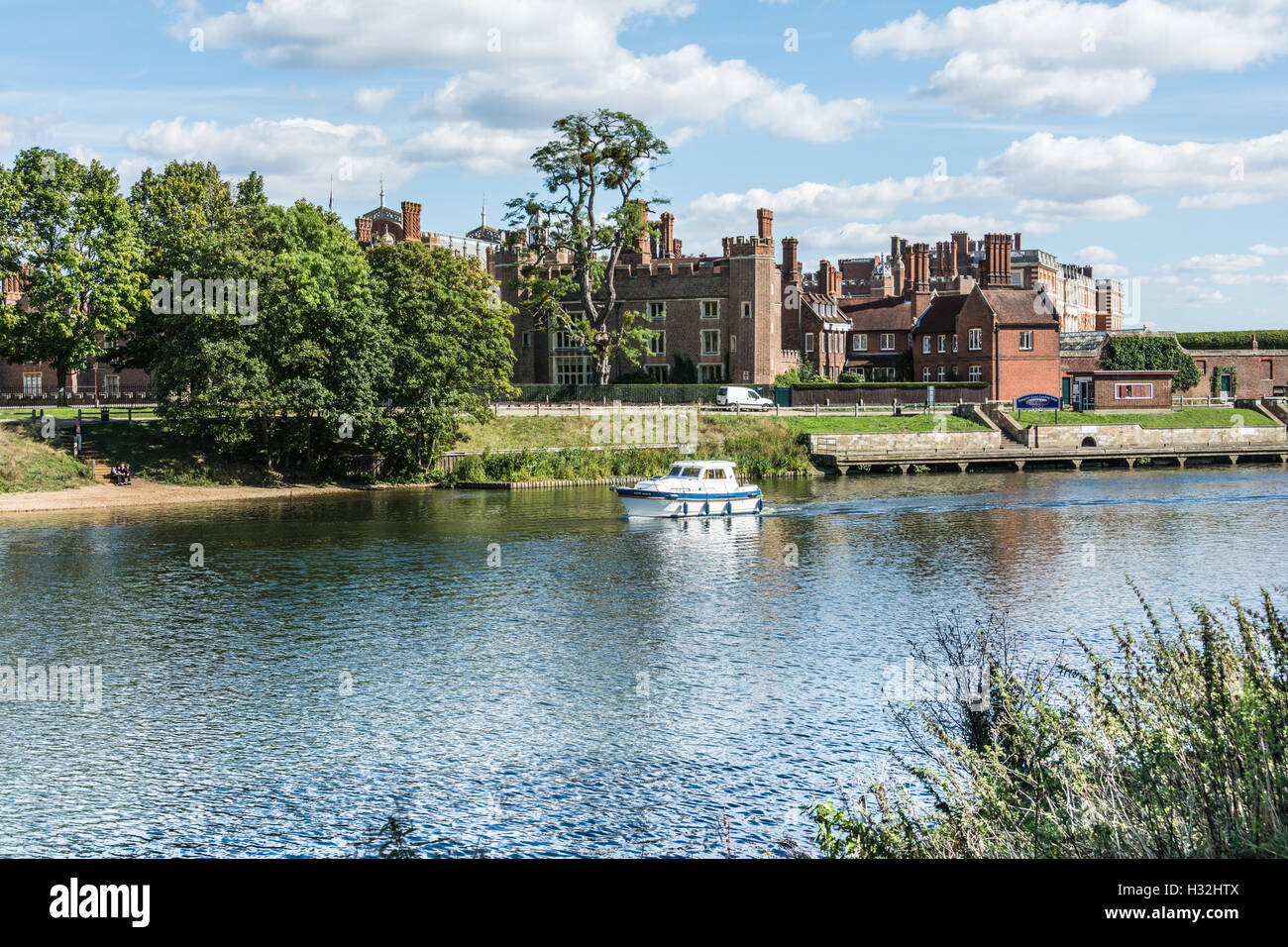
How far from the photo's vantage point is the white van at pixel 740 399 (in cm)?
8638

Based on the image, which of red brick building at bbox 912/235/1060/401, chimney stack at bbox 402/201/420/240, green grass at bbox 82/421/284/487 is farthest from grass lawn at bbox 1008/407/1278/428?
green grass at bbox 82/421/284/487

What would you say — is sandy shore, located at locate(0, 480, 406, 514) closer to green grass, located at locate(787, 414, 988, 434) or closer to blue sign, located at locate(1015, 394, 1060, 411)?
green grass, located at locate(787, 414, 988, 434)

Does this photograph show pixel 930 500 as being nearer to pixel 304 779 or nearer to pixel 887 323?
pixel 304 779

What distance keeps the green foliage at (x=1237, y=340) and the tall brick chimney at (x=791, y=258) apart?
40.3 metres

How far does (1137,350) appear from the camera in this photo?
338 feet

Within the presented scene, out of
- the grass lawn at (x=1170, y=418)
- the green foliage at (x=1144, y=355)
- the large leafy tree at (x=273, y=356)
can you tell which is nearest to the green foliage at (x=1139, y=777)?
the large leafy tree at (x=273, y=356)

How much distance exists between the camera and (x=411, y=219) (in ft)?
297

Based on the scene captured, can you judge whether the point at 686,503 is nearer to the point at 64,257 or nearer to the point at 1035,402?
the point at 64,257

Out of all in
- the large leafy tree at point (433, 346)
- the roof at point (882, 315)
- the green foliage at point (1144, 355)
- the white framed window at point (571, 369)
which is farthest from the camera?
the roof at point (882, 315)

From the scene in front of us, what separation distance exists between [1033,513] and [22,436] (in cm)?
5372

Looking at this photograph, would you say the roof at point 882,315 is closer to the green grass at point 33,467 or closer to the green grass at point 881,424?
the green grass at point 881,424

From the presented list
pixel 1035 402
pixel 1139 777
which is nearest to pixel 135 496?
pixel 1139 777

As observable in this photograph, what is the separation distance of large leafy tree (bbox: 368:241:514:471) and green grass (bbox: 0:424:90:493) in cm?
1655
